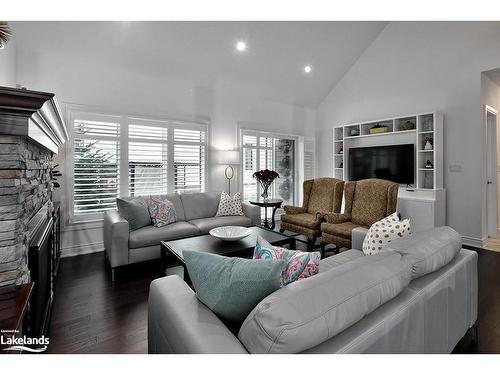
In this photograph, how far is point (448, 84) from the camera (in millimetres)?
4312

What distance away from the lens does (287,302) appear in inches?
34.1

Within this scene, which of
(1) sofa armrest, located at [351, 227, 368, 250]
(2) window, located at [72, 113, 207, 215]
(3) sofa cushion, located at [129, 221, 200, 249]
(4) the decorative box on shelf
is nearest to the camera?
(1) sofa armrest, located at [351, 227, 368, 250]

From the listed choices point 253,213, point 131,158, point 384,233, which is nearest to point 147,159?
point 131,158

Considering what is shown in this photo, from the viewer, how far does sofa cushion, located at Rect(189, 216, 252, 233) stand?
3625 millimetres

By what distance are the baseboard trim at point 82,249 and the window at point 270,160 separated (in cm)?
274

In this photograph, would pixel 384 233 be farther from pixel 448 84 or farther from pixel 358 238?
pixel 448 84

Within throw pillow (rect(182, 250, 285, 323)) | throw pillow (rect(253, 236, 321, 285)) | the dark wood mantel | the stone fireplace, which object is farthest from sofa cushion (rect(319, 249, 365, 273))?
the dark wood mantel

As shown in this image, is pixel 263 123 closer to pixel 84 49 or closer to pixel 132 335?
pixel 84 49

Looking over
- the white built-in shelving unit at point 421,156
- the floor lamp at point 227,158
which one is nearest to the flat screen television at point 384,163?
the white built-in shelving unit at point 421,156

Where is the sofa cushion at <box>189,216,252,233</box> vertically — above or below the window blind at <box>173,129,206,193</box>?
below

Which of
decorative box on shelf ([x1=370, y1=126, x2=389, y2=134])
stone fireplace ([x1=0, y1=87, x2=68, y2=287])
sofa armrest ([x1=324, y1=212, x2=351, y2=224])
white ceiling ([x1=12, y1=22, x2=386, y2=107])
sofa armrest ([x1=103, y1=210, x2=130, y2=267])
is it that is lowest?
sofa armrest ([x1=103, y1=210, x2=130, y2=267])

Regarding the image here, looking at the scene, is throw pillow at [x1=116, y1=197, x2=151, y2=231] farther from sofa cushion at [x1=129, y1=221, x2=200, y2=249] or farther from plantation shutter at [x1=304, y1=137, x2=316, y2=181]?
plantation shutter at [x1=304, y1=137, x2=316, y2=181]

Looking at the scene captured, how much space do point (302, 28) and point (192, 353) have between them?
476 cm

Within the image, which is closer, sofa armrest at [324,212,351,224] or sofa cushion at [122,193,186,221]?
sofa armrest at [324,212,351,224]
